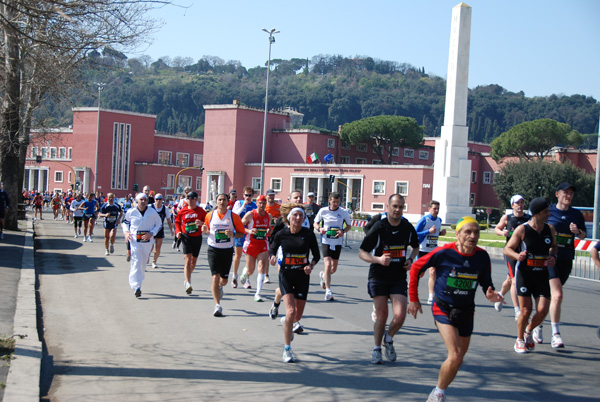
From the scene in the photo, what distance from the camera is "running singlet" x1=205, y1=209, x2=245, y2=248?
33.9ft

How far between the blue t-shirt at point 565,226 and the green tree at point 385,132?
77.4 metres

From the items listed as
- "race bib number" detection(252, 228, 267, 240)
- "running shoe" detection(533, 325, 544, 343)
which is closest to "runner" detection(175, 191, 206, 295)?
"race bib number" detection(252, 228, 267, 240)

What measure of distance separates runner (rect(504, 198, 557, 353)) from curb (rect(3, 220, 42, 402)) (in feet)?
17.7

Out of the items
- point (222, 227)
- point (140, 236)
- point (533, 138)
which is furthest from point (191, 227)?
point (533, 138)

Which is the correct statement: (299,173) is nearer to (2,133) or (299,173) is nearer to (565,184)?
(2,133)

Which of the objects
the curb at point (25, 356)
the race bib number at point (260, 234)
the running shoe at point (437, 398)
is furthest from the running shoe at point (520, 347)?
the race bib number at point (260, 234)

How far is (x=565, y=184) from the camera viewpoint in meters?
9.21

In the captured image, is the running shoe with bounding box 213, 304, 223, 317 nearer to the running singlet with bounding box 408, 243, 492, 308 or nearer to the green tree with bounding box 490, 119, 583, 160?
the running singlet with bounding box 408, 243, 492, 308

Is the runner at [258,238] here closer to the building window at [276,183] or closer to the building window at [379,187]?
the building window at [379,187]

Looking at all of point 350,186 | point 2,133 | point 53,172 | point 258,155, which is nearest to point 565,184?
point 2,133

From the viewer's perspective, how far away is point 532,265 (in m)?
8.03

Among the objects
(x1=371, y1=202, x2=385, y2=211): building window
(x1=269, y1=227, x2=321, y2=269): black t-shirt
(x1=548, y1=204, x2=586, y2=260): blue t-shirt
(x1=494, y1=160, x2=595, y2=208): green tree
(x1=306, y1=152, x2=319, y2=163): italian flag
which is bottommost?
(x1=371, y1=202, x2=385, y2=211): building window

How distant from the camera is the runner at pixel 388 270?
737 centimetres

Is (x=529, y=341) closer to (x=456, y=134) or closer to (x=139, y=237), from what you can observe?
(x=139, y=237)
